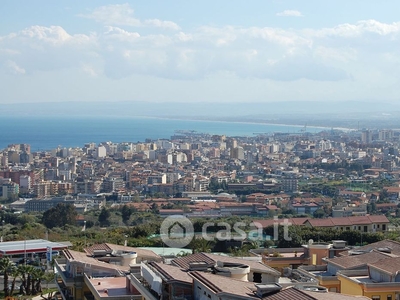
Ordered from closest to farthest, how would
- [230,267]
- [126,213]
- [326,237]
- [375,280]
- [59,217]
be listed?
1. [230,267]
2. [375,280]
3. [326,237]
4. [59,217]
5. [126,213]

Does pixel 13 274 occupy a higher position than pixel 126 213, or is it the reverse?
pixel 13 274

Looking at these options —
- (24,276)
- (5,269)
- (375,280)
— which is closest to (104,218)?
(24,276)

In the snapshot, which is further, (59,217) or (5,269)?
(59,217)

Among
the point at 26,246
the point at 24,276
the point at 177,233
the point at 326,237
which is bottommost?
the point at 177,233

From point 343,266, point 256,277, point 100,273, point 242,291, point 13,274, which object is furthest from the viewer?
point 13,274

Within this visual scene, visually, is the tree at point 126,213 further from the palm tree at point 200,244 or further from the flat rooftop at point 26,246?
the palm tree at point 200,244

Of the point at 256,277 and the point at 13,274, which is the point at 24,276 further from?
the point at 256,277

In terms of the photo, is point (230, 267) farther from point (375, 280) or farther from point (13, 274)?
point (13, 274)
